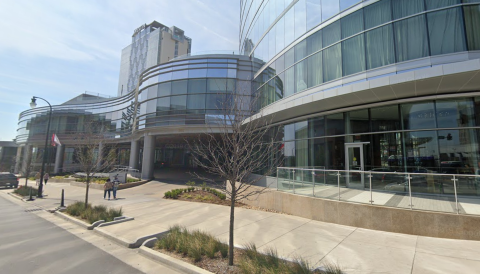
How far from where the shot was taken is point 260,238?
23.2 feet

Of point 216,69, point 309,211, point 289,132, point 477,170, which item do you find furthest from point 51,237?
point 216,69

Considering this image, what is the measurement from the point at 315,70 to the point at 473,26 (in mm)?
7379

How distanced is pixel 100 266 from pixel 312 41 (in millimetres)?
16179

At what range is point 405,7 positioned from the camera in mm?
11602

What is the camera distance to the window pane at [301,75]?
16.0m

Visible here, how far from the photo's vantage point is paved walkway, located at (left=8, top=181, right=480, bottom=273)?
4.98m

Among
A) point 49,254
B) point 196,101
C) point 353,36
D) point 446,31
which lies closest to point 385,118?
point 446,31

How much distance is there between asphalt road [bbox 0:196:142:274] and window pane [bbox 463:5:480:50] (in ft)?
50.4

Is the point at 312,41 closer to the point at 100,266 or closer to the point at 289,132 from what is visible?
the point at 289,132

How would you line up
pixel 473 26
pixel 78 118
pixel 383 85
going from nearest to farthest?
pixel 473 26
pixel 383 85
pixel 78 118

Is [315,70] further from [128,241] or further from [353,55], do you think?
[128,241]

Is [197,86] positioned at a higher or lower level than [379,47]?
higher

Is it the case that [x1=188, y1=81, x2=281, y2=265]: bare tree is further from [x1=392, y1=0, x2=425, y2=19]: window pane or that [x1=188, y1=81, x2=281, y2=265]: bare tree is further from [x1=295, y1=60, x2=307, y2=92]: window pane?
[x1=392, y1=0, x2=425, y2=19]: window pane

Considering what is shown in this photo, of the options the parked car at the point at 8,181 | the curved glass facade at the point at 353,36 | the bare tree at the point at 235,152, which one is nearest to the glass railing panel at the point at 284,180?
the bare tree at the point at 235,152
